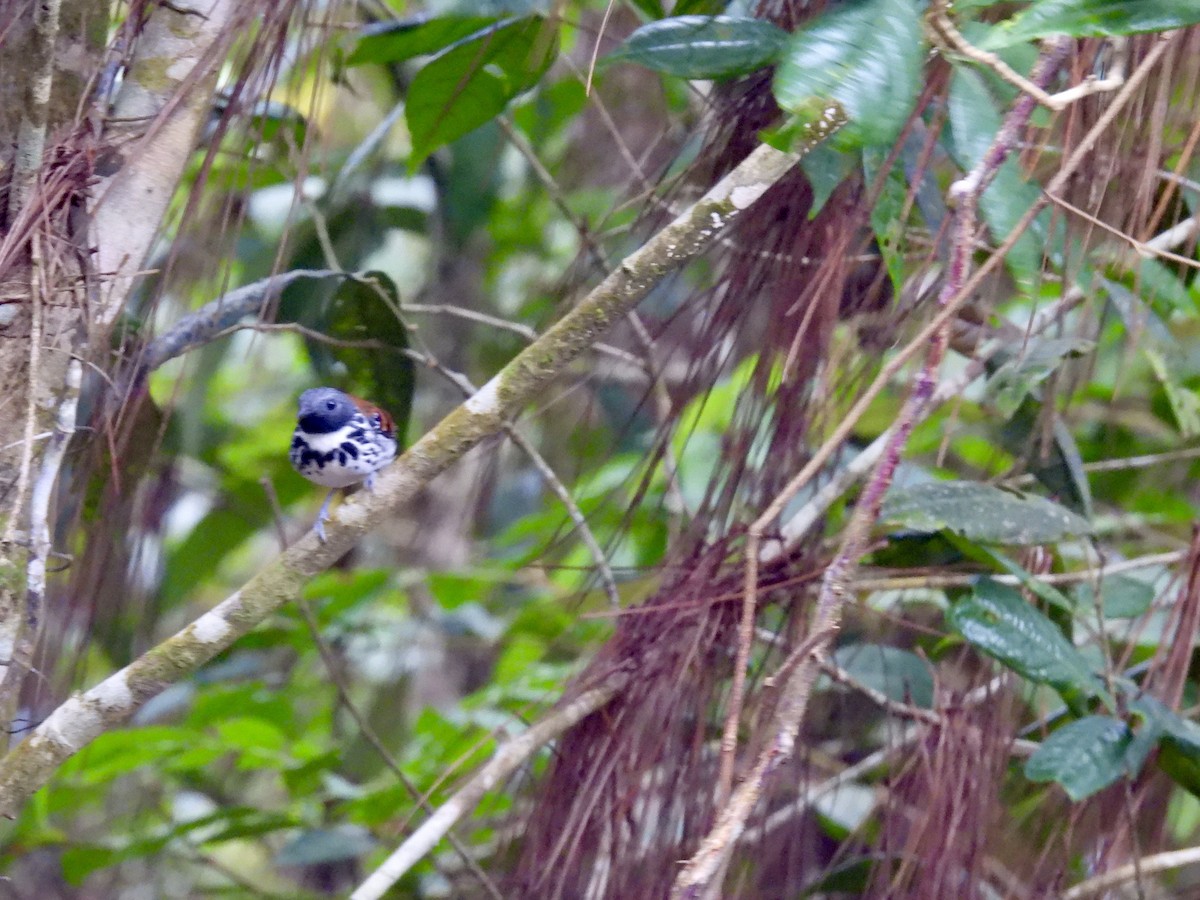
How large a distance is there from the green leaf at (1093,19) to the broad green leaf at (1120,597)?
98cm

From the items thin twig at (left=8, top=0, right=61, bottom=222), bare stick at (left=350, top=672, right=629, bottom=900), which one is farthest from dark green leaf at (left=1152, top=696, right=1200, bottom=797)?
thin twig at (left=8, top=0, right=61, bottom=222)

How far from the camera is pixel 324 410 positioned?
219 centimetres

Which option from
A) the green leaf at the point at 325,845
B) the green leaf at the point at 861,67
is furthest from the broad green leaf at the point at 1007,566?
the green leaf at the point at 325,845

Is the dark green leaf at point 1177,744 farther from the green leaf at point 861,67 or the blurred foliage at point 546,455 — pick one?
the green leaf at point 861,67

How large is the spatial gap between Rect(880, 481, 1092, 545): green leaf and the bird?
0.95 meters

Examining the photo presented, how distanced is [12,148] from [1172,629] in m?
1.89

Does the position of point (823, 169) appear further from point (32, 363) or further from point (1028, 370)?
point (32, 363)

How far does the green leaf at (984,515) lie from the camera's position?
1.72 m

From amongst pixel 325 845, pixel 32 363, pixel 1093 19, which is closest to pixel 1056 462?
pixel 1093 19

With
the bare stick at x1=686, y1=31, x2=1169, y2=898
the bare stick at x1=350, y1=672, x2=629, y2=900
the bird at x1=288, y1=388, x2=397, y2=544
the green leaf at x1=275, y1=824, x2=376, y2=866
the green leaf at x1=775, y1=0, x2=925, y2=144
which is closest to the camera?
the green leaf at x1=775, y1=0, x2=925, y2=144

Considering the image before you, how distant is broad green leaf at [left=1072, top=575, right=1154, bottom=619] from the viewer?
194 cm

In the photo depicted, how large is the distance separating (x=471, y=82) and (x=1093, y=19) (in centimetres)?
120

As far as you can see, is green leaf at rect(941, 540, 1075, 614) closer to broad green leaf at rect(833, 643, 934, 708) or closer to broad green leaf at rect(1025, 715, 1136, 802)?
broad green leaf at rect(1025, 715, 1136, 802)

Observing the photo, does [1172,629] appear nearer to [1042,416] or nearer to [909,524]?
[1042,416]
